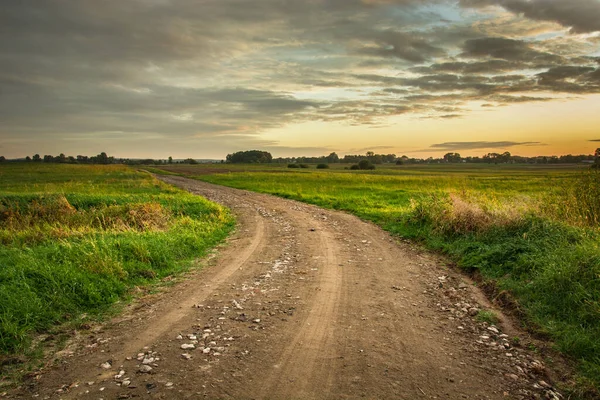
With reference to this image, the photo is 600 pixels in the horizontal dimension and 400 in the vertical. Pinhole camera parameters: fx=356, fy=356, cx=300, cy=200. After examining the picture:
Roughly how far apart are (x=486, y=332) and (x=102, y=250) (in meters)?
9.80

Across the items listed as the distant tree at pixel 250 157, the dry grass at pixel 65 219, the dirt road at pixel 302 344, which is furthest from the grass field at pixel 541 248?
the distant tree at pixel 250 157

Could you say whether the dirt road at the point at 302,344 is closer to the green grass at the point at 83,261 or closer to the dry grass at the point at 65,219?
the green grass at the point at 83,261

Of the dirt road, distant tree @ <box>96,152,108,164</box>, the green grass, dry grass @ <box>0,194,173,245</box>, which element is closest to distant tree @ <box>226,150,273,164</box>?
distant tree @ <box>96,152,108,164</box>

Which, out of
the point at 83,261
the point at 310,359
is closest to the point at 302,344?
the point at 310,359

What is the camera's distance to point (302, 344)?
614cm

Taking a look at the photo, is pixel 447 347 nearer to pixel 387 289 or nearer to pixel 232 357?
pixel 387 289

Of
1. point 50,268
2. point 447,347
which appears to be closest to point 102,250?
point 50,268

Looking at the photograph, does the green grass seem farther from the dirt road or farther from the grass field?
the grass field

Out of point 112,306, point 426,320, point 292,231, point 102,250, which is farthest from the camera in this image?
point 292,231

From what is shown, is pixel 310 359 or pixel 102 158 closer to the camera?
pixel 310 359

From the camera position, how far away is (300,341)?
6242 mm

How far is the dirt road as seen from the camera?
4.98 m

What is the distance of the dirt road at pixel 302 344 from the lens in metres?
4.98

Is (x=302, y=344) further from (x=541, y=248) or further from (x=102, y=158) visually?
(x=102, y=158)
